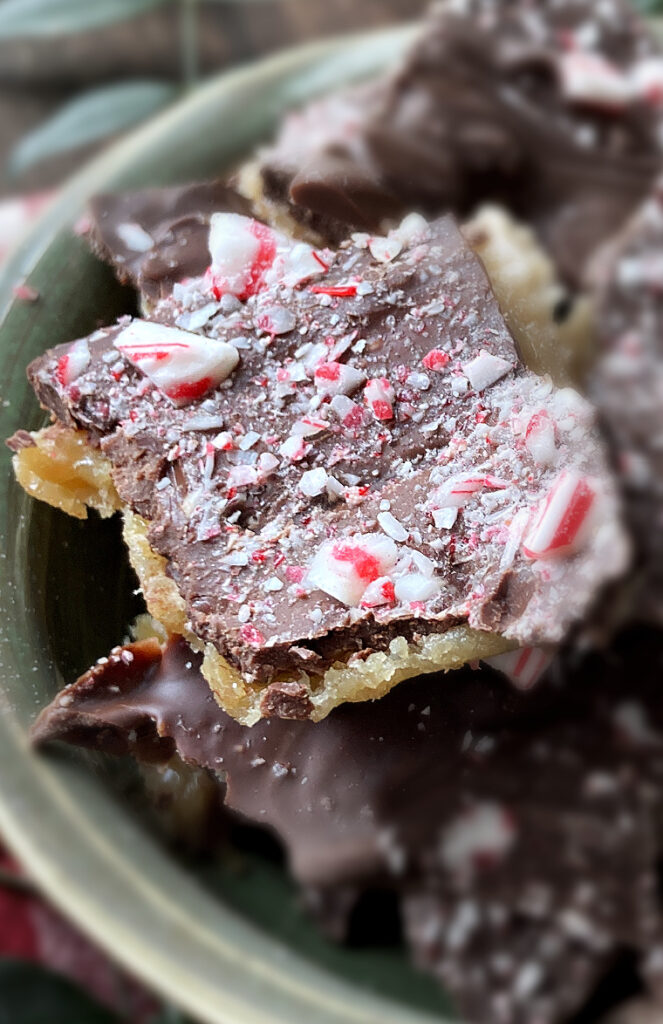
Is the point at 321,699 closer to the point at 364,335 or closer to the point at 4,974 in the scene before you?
the point at 364,335

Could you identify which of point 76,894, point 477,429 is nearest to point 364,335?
point 477,429

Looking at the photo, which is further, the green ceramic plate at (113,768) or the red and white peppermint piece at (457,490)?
the red and white peppermint piece at (457,490)

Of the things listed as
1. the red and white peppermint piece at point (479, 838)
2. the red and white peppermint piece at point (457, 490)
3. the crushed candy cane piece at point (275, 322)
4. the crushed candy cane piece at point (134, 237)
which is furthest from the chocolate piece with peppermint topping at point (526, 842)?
the crushed candy cane piece at point (134, 237)

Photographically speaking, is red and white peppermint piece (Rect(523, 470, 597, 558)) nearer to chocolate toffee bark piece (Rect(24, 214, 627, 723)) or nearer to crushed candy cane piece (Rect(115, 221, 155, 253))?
chocolate toffee bark piece (Rect(24, 214, 627, 723))

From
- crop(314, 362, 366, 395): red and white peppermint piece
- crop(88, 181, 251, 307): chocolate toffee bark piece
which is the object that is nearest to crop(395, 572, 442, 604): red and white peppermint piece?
crop(314, 362, 366, 395): red and white peppermint piece

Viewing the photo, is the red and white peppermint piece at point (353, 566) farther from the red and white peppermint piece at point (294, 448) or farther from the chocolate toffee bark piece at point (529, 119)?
the chocolate toffee bark piece at point (529, 119)

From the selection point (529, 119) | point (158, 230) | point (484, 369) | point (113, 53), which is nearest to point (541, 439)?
point (484, 369)
